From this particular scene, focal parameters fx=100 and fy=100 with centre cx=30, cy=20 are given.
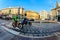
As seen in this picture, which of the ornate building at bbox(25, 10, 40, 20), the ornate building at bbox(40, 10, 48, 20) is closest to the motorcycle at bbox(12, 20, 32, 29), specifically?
the ornate building at bbox(25, 10, 40, 20)

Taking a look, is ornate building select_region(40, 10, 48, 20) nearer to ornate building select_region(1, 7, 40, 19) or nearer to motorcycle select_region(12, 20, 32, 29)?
ornate building select_region(1, 7, 40, 19)

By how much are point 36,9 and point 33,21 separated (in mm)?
249

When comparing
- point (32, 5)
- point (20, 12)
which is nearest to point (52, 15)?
point (32, 5)

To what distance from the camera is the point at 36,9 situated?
6.54ft

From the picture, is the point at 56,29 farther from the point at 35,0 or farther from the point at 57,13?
the point at 35,0

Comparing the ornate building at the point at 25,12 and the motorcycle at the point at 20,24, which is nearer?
the ornate building at the point at 25,12

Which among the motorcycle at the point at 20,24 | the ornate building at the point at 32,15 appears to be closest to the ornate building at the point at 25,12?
the ornate building at the point at 32,15

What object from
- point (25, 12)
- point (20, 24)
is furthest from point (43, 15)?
point (20, 24)

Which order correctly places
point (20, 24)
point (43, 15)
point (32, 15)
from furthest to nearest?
point (20, 24) → point (43, 15) → point (32, 15)

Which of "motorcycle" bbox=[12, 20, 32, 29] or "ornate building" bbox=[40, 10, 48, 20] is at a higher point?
"ornate building" bbox=[40, 10, 48, 20]

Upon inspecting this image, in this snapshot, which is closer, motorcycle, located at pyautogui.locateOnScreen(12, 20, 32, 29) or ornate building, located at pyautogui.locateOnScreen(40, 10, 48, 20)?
ornate building, located at pyautogui.locateOnScreen(40, 10, 48, 20)

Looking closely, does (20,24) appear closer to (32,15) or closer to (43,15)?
(32,15)

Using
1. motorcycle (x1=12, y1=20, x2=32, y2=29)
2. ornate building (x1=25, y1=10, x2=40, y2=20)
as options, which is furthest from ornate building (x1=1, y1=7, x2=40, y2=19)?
motorcycle (x1=12, y1=20, x2=32, y2=29)

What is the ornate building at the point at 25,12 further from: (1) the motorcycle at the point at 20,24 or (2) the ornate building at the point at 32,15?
(1) the motorcycle at the point at 20,24
